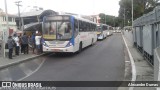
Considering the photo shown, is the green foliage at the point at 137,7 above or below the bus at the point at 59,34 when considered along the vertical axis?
above

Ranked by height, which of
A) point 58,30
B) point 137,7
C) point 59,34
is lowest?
point 59,34

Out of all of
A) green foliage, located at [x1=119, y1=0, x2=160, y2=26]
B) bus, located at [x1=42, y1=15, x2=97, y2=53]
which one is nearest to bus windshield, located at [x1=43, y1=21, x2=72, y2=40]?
bus, located at [x1=42, y1=15, x2=97, y2=53]

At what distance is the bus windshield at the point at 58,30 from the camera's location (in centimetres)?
1838

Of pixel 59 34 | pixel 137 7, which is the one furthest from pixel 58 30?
pixel 137 7

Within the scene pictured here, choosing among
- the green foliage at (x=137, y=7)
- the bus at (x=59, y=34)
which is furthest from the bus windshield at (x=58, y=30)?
the green foliage at (x=137, y=7)

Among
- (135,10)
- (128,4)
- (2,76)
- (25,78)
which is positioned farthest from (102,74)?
(128,4)

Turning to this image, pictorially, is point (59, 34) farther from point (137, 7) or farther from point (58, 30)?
point (137, 7)

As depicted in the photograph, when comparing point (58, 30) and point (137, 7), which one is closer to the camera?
point (58, 30)

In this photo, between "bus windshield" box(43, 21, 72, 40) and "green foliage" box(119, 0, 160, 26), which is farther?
"green foliage" box(119, 0, 160, 26)

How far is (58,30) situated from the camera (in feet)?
60.5

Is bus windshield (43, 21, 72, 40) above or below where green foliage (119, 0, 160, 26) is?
below

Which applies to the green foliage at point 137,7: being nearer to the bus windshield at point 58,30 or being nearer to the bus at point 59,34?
the bus at point 59,34

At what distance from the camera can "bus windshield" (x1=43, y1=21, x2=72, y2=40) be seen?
1838 centimetres

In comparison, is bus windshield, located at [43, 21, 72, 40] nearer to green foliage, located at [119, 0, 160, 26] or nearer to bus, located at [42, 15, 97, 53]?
bus, located at [42, 15, 97, 53]
